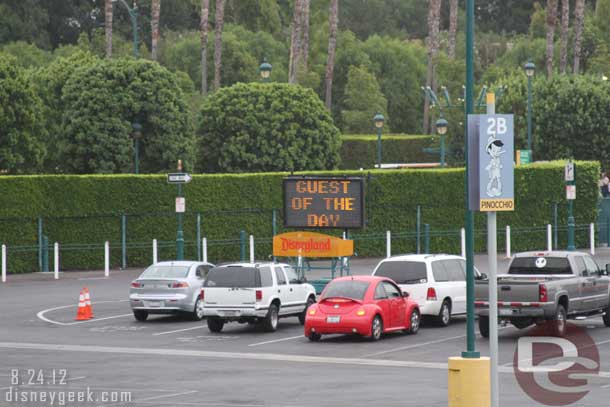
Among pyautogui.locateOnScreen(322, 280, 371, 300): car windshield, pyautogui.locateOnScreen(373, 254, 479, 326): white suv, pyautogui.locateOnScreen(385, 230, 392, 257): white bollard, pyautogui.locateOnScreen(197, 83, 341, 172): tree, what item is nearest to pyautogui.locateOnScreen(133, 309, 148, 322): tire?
pyautogui.locateOnScreen(373, 254, 479, 326): white suv

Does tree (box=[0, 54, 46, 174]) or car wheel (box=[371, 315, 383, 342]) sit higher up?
tree (box=[0, 54, 46, 174])

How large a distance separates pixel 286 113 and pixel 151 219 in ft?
47.3

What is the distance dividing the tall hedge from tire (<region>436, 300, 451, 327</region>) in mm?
16896

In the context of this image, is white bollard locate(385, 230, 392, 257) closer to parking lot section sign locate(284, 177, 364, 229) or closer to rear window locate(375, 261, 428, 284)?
parking lot section sign locate(284, 177, 364, 229)

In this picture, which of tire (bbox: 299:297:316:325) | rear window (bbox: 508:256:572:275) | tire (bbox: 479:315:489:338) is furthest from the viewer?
tire (bbox: 299:297:316:325)

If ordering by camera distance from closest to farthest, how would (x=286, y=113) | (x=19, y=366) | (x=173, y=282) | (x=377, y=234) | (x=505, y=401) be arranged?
(x=505, y=401), (x=19, y=366), (x=173, y=282), (x=377, y=234), (x=286, y=113)

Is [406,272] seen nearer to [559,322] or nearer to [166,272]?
[559,322]

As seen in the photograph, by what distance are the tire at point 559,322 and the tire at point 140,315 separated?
10807 millimetres

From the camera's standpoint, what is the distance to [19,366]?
26.9m

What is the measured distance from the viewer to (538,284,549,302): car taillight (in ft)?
102

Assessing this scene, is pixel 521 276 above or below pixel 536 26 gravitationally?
below

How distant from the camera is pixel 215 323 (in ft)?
112

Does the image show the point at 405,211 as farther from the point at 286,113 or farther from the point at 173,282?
the point at 173,282

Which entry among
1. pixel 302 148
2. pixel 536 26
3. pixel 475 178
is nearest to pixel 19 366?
pixel 475 178
